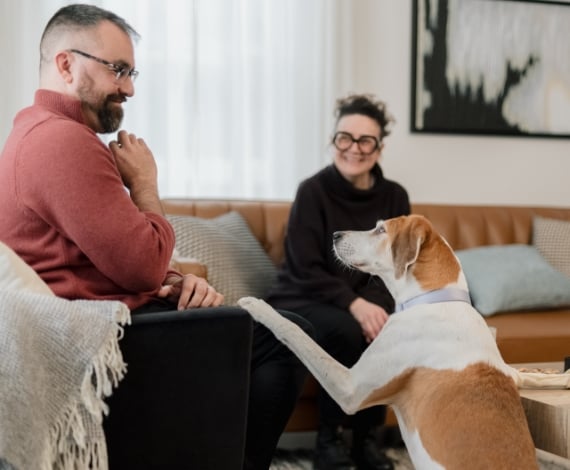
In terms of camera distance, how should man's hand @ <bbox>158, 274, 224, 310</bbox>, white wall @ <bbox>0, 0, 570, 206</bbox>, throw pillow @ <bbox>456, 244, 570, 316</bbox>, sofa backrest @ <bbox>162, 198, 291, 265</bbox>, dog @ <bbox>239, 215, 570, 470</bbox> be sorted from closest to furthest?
dog @ <bbox>239, 215, 570, 470</bbox> → man's hand @ <bbox>158, 274, 224, 310</bbox> → throw pillow @ <bbox>456, 244, 570, 316</bbox> → sofa backrest @ <bbox>162, 198, 291, 265</bbox> → white wall @ <bbox>0, 0, 570, 206</bbox>

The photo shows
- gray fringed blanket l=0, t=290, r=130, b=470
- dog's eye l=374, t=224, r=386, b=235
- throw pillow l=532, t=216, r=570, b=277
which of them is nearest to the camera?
gray fringed blanket l=0, t=290, r=130, b=470

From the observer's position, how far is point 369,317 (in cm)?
240

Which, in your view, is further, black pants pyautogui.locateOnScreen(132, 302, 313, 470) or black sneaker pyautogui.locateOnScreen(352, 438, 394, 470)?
black sneaker pyautogui.locateOnScreen(352, 438, 394, 470)

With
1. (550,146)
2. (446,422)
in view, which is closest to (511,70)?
(550,146)

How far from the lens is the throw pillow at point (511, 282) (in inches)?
113

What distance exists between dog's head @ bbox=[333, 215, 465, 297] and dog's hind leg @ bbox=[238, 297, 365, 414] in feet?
0.85

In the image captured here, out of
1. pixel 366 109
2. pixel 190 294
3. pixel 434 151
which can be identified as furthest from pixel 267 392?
pixel 434 151

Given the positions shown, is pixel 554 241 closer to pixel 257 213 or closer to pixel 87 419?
pixel 257 213

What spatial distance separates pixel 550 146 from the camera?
388 centimetres

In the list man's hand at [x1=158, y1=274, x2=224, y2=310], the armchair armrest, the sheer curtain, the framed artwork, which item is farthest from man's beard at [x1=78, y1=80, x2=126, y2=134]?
the framed artwork

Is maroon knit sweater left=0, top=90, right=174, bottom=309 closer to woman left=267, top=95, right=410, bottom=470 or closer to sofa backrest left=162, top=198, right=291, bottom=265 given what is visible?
woman left=267, top=95, right=410, bottom=470

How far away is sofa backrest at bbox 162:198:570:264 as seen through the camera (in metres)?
3.04

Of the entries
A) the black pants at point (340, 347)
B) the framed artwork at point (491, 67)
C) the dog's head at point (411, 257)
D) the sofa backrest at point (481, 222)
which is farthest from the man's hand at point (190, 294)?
the framed artwork at point (491, 67)

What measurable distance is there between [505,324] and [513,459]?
1.35 metres
